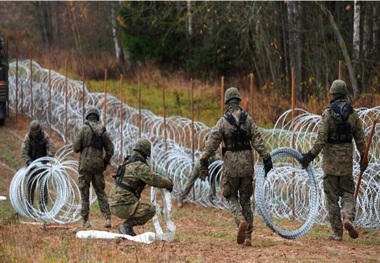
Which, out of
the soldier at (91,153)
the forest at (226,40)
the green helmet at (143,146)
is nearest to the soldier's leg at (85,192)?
the soldier at (91,153)

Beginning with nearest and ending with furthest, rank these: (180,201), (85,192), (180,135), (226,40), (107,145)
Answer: (107,145) < (85,192) < (180,201) < (180,135) < (226,40)

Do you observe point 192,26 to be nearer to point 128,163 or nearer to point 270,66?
point 270,66

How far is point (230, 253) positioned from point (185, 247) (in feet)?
2.56

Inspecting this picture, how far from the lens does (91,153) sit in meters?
13.8

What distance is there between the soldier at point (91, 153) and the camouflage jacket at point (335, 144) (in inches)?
150

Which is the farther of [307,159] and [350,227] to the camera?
[307,159]

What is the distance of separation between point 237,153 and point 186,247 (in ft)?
4.76

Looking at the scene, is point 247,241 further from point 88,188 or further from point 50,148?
point 50,148

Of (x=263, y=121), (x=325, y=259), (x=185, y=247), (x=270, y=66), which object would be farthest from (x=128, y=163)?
(x=270, y=66)

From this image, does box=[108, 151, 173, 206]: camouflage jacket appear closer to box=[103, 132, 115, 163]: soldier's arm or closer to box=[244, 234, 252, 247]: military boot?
box=[244, 234, 252, 247]: military boot

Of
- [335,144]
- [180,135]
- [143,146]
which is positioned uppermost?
[143,146]

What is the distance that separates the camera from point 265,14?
2736cm

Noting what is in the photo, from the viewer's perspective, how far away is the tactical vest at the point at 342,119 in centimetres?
1180

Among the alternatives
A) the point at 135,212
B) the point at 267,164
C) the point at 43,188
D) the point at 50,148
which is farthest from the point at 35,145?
the point at 267,164
